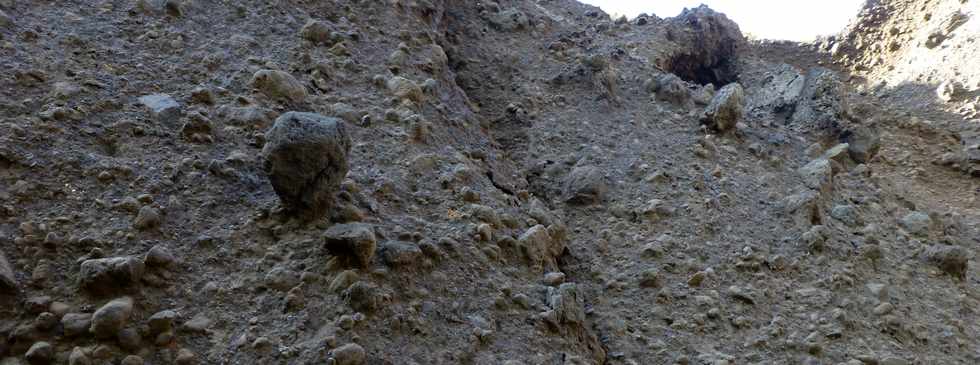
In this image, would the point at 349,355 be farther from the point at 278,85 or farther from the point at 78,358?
the point at 278,85

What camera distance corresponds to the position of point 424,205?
2.37 m

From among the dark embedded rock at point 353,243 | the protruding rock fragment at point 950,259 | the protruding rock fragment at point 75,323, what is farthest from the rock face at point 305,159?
the protruding rock fragment at point 950,259

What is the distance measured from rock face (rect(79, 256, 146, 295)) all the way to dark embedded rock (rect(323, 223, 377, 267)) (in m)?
0.46

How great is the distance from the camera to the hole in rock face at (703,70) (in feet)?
15.5

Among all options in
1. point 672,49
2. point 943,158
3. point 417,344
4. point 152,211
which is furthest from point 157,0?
point 943,158

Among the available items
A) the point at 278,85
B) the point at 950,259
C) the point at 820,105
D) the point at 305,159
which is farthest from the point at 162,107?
the point at 820,105

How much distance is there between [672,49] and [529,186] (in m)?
2.03

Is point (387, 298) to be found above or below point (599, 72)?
below

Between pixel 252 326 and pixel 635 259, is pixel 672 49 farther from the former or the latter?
pixel 252 326

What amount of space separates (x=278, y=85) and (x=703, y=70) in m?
3.29

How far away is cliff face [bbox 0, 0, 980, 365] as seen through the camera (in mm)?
1782

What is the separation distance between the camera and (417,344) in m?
1.86

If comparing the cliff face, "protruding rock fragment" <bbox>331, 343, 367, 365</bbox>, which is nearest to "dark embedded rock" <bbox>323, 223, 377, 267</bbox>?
the cliff face

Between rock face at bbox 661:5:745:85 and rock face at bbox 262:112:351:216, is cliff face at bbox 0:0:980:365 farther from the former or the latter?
rock face at bbox 661:5:745:85
